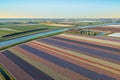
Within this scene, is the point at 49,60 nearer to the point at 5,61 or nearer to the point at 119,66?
the point at 5,61

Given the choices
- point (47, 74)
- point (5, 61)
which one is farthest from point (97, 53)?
point (5, 61)

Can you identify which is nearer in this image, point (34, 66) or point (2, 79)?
point (2, 79)

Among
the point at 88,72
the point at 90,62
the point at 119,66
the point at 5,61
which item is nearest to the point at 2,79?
the point at 5,61

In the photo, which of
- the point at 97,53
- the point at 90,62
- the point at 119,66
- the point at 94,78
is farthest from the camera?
the point at 97,53

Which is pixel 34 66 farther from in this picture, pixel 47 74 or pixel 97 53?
pixel 97 53

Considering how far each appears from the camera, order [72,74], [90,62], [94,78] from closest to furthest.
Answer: [94,78], [72,74], [90,62]

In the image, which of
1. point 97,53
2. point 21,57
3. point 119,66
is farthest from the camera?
point 97,53

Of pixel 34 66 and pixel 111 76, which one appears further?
pixel 34 66

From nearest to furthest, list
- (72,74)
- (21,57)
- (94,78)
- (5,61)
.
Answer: (94,78)
(72,74)
(5,61)
(21,57)

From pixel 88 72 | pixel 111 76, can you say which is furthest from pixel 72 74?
pixel 111 76
